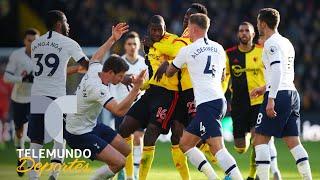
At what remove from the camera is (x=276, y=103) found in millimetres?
11719

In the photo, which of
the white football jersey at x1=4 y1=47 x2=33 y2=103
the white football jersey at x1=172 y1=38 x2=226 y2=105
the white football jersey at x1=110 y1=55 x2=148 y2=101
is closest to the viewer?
the white football jersey at x1=172 y1=38 x2=226 y2=105

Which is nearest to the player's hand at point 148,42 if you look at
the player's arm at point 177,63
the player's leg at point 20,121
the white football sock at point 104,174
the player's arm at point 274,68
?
the player's arm at point 177,63

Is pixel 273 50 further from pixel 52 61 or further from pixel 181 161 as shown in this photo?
pixel 52 61

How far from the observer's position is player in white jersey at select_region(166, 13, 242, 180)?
11586mm

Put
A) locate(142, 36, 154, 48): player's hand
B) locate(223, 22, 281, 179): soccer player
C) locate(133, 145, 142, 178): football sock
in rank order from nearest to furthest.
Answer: locate(142, 36, 154, 48): player's hand
locate(133, 145, 142, 178): football sock
locate(223, 22, 281, 179): soccer player

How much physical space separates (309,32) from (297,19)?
21.7 inches

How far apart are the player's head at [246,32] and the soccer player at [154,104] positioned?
155 cm

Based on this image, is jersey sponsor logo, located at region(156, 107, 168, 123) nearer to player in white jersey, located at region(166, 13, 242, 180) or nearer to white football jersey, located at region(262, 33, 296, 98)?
player in white jersey, located at region(166, 13, 242, 180)

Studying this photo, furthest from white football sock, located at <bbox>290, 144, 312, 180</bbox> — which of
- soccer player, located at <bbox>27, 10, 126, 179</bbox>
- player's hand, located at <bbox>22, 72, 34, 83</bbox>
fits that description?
player's hand, located at <bbox>22, 72, 34, 83</bbox>

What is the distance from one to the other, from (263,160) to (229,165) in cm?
62

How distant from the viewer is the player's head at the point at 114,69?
448 inches

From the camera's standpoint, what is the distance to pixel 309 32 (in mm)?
27406

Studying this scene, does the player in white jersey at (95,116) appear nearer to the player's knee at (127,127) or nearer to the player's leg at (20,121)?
the player's knee at (127,127)

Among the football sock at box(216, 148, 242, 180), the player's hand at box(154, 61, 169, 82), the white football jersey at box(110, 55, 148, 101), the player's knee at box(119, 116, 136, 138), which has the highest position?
the player's hand at box(154, 61, 169, 82)
